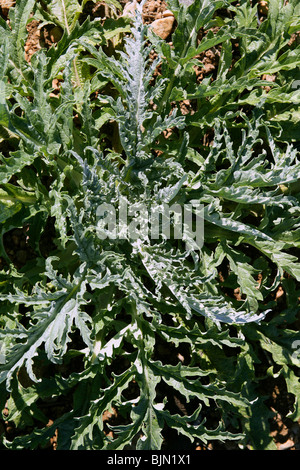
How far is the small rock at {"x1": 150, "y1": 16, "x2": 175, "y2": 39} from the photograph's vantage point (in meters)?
2.89

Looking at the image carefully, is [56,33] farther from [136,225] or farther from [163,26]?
[136,225]

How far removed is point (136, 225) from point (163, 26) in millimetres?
1260

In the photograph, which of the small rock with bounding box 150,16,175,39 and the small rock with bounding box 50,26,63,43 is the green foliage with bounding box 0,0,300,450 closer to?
the small rock with bounding box 50,26,63,43

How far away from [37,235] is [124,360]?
83 cm

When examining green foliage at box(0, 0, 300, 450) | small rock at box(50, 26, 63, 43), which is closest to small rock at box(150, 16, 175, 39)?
green foliage at box(0, 0, 300, 450)

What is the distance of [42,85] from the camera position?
6.87 ft

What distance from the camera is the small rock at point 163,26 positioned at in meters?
2.89

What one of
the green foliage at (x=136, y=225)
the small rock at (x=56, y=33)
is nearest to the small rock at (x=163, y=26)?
the green foliage at (x=136, y=225)

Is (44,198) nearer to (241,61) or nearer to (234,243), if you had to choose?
(234,243)

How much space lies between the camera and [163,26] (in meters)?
2.90

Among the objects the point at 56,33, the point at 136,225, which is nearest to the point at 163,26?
the point at 56,33

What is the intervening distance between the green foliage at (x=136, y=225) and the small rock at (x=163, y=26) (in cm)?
37

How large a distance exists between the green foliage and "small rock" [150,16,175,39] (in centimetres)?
37
